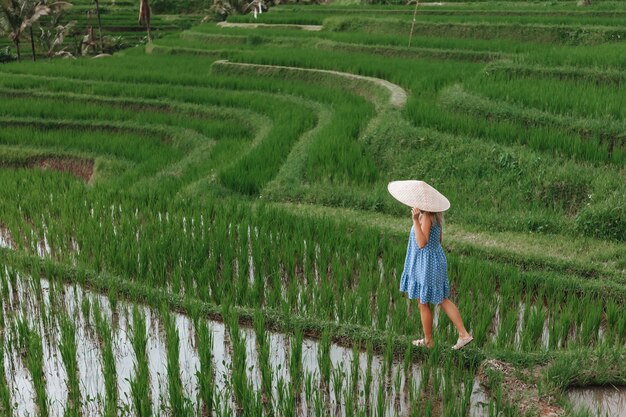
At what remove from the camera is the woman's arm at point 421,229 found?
409cm

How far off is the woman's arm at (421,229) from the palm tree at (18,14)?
59.5ft

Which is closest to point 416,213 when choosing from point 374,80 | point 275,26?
point 374,80

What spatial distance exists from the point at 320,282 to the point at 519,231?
184 cm

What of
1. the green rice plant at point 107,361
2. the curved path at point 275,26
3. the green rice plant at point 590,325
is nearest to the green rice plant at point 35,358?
the green rice plant at point 107,361

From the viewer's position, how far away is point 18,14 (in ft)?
67.5

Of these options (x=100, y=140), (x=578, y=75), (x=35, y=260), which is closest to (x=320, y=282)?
(x=35, y=260)

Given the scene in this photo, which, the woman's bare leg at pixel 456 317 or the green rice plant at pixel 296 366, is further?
the woman's bare leg at pixel 456 317

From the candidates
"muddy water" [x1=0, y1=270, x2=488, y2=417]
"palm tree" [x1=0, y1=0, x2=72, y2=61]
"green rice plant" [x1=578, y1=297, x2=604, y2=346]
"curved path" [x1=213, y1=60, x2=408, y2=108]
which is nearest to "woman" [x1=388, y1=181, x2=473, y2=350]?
"muddy water" [x1=0, y1=270, x2=488, y2=417]

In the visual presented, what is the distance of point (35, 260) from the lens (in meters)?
5.65

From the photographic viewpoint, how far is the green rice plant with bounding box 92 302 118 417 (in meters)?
3.77

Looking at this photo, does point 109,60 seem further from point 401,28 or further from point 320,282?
point 320,282

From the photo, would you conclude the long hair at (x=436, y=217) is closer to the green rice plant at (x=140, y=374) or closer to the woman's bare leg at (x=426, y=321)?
the woman's bare leg at (x=426, y=321)

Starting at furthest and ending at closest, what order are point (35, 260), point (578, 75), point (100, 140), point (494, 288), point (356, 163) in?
point (100, 140) < point (578, 75) < point (356, 163) < point (35, 260) < point (494, 288)

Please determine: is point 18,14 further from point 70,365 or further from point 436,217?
point 436,217
